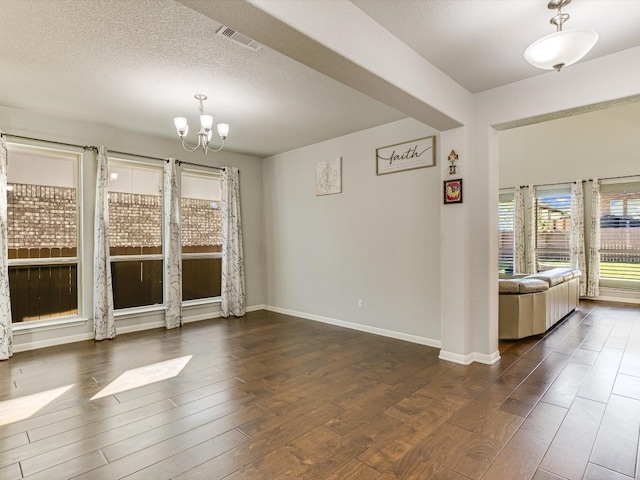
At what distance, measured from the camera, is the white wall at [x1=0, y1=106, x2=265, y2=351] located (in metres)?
4.12

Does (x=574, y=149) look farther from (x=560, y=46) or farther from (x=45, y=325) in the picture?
(x=45, y=325)

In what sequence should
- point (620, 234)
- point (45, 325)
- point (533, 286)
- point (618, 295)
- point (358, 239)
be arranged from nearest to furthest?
1. point (45, 325)
2. point (533, 286)
3. point (358, 239)
4. point (618, 295)
5. point (620, 234)

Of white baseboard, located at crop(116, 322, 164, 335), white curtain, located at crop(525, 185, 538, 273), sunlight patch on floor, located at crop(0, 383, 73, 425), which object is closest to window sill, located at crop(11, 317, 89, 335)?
white baseboard, located at crop(116, 322, 164, 335)

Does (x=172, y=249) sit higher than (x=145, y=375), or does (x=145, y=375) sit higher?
(x=172, y=249)

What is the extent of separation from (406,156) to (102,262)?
4.15 metres

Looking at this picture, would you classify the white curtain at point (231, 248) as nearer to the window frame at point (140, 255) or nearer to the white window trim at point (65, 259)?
the window frame at point (140, 255)

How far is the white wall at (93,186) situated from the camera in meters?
4.12

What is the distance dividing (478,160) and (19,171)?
5317 millimetres

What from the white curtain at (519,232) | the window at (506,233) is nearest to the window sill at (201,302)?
the window at (506,233)

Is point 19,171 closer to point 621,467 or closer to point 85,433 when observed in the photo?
point 85,433

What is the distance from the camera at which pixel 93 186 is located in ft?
15.1

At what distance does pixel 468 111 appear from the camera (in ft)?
11.5

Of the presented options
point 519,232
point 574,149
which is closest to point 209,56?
point 574,149

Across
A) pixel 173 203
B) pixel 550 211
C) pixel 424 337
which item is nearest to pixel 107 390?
pixel 173 203
